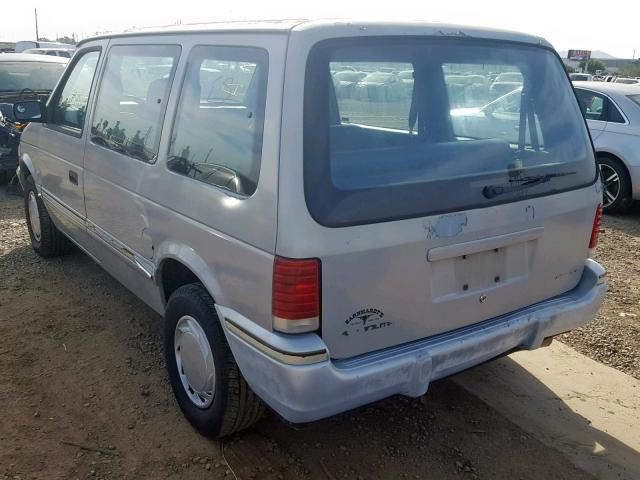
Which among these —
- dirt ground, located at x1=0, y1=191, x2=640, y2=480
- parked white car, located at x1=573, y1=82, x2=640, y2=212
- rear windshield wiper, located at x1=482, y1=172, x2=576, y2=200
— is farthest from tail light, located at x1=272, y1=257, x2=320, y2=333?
parked white car, located at x1=573, y1=82, x2=640, y2=212

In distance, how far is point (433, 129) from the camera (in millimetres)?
2637

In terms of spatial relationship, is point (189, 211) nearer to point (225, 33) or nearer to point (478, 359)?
point (225, 33)

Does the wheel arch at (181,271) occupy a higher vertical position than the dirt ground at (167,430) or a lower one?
higher

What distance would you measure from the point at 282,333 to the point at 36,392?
1878mm

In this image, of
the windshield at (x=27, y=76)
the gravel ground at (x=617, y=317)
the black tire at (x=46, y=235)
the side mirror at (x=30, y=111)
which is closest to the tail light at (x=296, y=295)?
the gravel ground at (x=617, y=317)

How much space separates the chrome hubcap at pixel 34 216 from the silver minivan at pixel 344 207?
2.18 metres

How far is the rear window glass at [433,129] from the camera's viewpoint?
221 cm

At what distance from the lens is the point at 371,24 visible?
2330mm

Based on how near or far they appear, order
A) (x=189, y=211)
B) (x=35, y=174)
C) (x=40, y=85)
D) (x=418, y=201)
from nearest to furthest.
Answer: (x=418, y=201), (x=189, y=211), (x=35, y=174), (x=40, y=85)

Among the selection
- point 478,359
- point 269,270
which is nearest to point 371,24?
point 269,270

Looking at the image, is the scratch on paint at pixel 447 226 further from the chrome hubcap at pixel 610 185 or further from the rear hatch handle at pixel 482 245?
the chrome hubcap at pixel 610 185

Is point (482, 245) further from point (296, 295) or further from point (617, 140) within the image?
point (617, 140)

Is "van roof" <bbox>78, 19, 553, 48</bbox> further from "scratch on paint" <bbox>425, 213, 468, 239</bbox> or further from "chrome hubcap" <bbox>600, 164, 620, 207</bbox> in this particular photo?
"chrome hubcap" <bbox>600, 164, 620, 207</bbox>

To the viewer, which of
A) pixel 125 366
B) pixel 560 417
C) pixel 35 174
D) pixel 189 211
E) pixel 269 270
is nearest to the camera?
pixel 269 270
